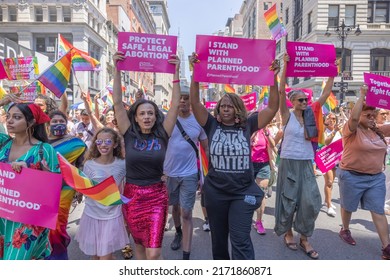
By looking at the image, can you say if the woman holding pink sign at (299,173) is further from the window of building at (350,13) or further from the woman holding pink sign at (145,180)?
the window of building at (350,13)

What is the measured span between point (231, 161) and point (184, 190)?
115 centimetres

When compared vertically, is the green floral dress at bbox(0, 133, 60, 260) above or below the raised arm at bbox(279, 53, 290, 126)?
below

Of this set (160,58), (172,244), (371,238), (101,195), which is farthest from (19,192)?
(371,238)

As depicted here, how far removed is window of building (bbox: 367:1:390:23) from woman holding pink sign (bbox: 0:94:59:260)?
121ft

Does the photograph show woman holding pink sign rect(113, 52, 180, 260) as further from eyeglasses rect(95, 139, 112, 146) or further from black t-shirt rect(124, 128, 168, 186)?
eyeglasses rect(95, 139, 112, 146)

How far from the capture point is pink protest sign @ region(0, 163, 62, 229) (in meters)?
2.55

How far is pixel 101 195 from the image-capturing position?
2543 millimetres

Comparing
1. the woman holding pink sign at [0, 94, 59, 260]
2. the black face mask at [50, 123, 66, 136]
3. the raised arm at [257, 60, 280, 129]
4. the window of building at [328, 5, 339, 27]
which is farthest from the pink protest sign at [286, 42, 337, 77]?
the window of building at [328, 5, 339, 27]

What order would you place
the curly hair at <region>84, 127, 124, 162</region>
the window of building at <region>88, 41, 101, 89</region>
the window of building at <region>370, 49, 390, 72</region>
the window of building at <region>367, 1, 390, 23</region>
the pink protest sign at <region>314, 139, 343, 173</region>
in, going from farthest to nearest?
1. the window of building at <region>88, 41, 101, 89</region>
2. the window of building at <region>367, 1, 390, 23</region>
3. the window of building at <region>370, 49, 390, 72</region>
4. the pink protest sign at <region>314, 139, 343, 173</region>
5. the curly hair at <region>84, 127, 124, 162</region>

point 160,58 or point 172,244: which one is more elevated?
point 160,58

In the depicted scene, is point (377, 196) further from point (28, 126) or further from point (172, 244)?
point (28, 126)

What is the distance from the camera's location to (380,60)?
106 feet

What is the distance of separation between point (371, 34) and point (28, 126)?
35.4m

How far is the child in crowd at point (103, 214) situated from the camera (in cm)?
323
